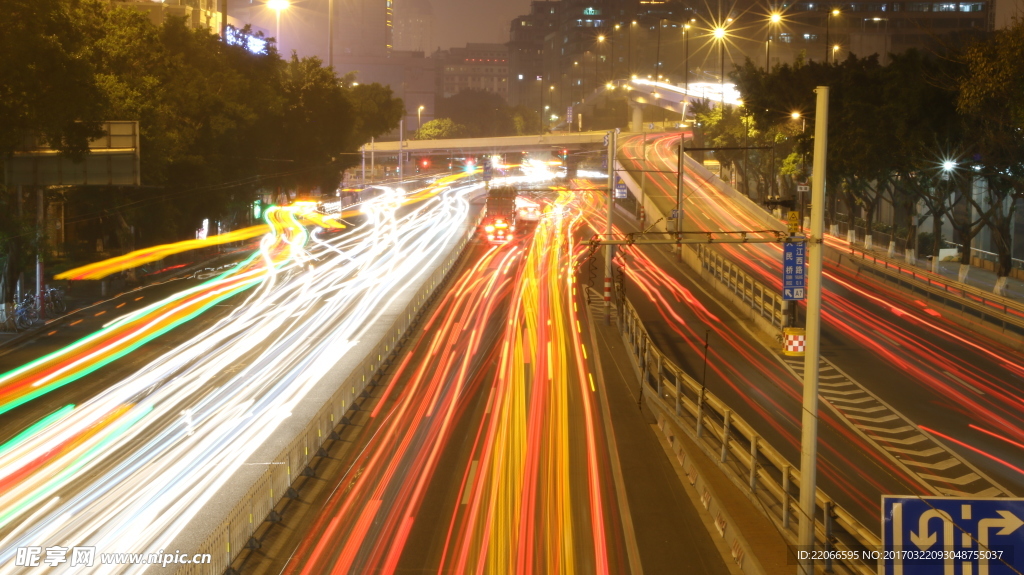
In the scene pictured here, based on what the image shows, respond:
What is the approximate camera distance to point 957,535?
702cm

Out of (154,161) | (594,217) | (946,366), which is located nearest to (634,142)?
(594,217)

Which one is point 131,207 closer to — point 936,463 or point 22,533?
point 22,533

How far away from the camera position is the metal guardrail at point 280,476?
40.1 feet

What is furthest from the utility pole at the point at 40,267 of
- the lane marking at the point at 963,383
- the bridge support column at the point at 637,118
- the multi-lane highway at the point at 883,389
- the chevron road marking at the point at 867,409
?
the bridge support column at the point at 637,118

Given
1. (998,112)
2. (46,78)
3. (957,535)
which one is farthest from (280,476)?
(998,112)

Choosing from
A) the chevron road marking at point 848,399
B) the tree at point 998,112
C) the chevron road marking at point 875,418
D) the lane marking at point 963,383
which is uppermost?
the tree at point 998,112

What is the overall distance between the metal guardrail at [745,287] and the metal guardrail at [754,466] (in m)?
8.86

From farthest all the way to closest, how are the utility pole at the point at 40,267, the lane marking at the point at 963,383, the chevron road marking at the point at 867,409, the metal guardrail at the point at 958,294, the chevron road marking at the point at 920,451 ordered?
the utility pole at the point at 40,267 → the metal guardrail at the point at 958,294 → the lane marking at the point at 963,383 → the chevron road marking at the point at 867,409 → the chevron road marking at the point at 920,451

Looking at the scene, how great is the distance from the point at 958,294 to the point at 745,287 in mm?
8436

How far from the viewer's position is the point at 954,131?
40.4 metres

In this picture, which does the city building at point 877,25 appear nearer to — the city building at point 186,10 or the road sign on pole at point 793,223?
the city building at point 186,10

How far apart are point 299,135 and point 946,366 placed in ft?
165

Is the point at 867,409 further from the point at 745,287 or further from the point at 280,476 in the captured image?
the point at 745,287

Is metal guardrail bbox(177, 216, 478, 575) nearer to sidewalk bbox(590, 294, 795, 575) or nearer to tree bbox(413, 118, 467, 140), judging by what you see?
sidewalk bbox(590, 294, 795, 575)
